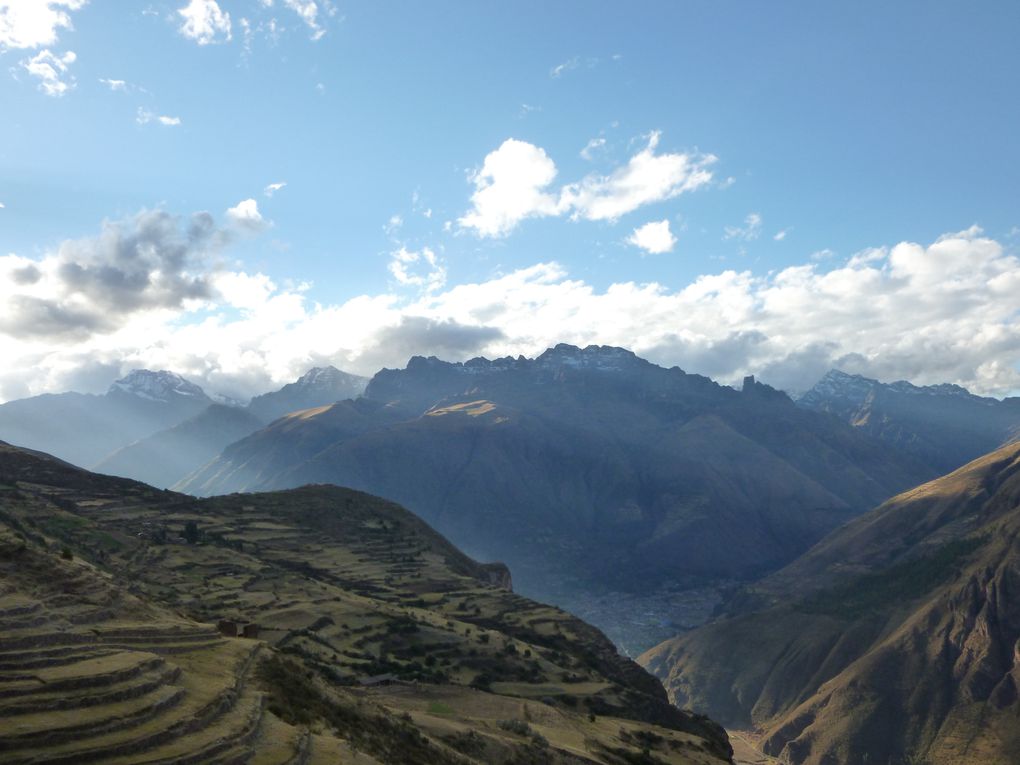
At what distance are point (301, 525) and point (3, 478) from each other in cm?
6240

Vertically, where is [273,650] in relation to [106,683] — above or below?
below

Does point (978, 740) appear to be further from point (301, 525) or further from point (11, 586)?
point (11, 586)

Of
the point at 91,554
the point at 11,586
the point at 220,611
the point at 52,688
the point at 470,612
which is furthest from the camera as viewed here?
the point at 470,612

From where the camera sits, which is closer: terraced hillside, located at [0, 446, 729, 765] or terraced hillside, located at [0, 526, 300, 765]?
terraced hillside, located at [0, 526, 300, 765]

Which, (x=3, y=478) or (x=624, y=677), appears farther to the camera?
(x=3, y=478)

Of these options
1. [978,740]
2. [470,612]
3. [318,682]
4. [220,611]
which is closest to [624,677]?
[470,612]

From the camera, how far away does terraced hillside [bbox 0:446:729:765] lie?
39.8 meters

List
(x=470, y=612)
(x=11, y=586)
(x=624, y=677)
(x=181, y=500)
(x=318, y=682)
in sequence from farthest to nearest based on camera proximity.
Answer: (x=181, y=500) < (x=470, y=612) < (x=624, y=677) < (x=318, y=682) < (x=11, y=586)

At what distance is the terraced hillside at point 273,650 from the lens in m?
39.8

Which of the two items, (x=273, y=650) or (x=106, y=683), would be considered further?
(x=273, y=650)

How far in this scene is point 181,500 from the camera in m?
188

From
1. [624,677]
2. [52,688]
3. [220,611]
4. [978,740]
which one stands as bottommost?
[978,740]

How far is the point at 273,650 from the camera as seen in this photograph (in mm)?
63562

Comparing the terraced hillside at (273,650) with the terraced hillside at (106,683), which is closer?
the terraced hillside at (106,683)
